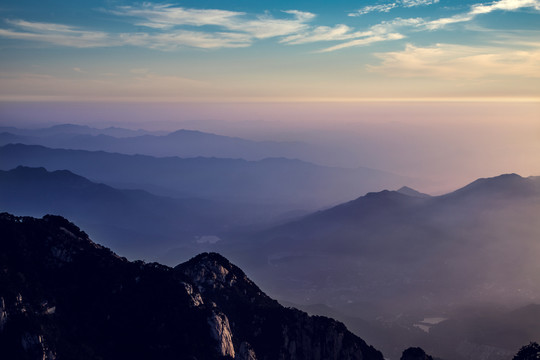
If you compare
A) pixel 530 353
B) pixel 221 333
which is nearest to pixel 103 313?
pixel 221 333

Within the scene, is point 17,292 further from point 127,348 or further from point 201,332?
point 201,332

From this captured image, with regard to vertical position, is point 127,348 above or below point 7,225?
below

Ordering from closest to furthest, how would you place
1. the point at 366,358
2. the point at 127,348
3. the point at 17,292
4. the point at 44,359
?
the point at 44,359, the point at 17,292, the point at 127,348, the point at 366,358

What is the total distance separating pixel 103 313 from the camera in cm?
→ 6494

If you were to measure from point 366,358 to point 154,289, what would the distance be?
144 ft

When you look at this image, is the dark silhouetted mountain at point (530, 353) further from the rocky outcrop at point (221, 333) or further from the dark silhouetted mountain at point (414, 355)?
the rocky outcrop at point (221, 333)

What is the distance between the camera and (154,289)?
71312mm

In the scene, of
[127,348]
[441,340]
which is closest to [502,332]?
[441,340]

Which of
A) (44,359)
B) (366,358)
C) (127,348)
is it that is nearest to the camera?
(44,359)

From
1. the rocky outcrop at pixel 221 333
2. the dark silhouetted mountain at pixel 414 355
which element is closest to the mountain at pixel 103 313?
the rocky outcrop at pixel 221 333

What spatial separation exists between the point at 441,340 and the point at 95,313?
562 ft

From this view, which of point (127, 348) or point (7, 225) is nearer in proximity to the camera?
point (127, 348)

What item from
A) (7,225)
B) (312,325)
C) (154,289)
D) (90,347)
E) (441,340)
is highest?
(7,225)

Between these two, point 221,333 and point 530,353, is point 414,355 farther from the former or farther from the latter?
point 221,333
